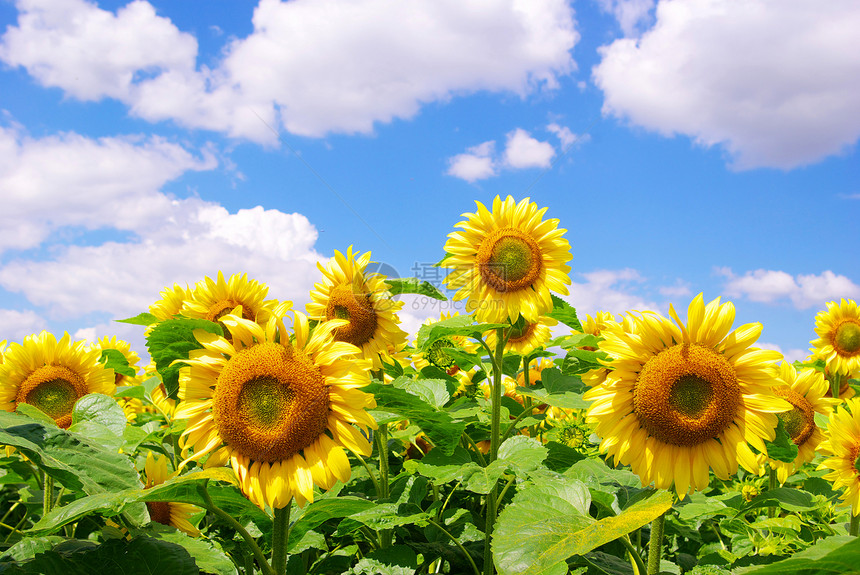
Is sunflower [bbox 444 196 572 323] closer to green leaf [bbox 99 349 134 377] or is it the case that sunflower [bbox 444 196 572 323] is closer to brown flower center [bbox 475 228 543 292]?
brown flower center [bbox 475 228 543 292]

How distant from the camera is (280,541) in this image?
96.3 inches

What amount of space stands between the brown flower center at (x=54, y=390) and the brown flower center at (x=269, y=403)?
286cm

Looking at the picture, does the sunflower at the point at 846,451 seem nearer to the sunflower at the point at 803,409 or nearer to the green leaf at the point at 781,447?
the sunflower at the point at 803,409

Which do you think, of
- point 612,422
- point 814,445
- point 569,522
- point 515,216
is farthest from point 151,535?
point 814,445

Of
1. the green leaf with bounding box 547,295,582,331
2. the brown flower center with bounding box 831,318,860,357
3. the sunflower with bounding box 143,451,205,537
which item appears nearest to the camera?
the sunflower with bounding box 143,451,205,537

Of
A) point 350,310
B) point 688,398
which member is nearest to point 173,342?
point 350,310

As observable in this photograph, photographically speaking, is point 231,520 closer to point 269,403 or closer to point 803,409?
point 269,403

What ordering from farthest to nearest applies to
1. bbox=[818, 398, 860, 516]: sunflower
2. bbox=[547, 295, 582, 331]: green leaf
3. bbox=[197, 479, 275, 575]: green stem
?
1. bbox=[547, 295, 582, 331]: green leaf
2. bbox=[818, 398, 860, 516]: sunflower
3. bbox=[197, 479, 275, 575]: green stem

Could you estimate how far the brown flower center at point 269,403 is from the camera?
242 centimetres

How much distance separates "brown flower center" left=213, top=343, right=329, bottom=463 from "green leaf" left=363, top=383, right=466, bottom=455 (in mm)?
257

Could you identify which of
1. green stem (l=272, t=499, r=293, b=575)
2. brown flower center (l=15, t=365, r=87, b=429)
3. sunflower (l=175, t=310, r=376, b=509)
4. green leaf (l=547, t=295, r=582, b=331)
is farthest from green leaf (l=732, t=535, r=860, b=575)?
brown flower center (l=15, t=365, r=87, b=429)

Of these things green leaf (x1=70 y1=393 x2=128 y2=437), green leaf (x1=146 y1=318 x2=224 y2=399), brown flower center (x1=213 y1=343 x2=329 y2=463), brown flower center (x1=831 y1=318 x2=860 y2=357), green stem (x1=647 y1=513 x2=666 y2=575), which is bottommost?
green stem (x1=647 y1=513 x2=666 y2=575)

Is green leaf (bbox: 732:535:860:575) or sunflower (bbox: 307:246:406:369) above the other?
sunflower (bbox: 307:246:406:369)

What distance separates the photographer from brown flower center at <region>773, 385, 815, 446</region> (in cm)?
432
